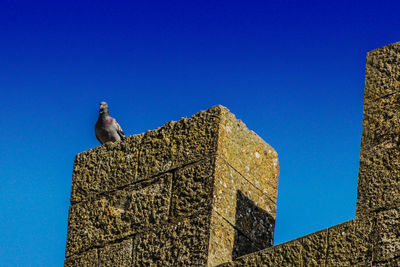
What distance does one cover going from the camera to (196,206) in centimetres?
530

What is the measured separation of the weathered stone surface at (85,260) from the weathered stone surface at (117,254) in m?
0.06

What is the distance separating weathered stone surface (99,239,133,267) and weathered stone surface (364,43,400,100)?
185cm

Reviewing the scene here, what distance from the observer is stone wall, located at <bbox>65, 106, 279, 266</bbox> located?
17.2 ft

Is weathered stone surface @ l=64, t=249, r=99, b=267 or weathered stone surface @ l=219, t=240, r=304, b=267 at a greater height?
weathered stone surface @ l=64, t=249, r=99, b=267

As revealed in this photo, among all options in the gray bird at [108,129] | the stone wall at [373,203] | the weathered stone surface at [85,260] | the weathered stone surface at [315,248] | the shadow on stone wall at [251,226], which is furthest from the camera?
the gray bird at [108,129]

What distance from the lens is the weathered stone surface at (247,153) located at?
5.51 m

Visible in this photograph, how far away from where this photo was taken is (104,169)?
5996 mm

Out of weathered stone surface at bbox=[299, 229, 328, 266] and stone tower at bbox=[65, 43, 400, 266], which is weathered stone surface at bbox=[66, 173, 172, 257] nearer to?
stone tower at bbox=[65, 43, 400, 266]

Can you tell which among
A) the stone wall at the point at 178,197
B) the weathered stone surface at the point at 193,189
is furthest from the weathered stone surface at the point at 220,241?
the weathered stone surface at the point at 193,189

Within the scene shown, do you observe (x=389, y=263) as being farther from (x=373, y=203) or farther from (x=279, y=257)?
(x=279, y=257)

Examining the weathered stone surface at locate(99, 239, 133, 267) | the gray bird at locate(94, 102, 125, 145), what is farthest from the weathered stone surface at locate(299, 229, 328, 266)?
the gray bird at locate(94, 102, 125, 145)

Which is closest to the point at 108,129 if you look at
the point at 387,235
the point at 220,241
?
the point at 220,241

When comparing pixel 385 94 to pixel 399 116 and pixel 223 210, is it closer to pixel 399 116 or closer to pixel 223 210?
pixel 399 116

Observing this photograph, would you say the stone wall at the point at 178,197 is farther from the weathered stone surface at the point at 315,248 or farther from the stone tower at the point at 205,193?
the weathered stone surface at the point at 315,248
